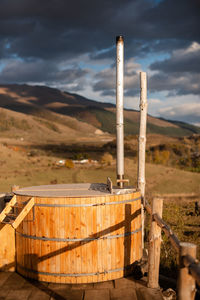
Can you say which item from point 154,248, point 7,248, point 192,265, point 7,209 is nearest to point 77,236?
point 154,248

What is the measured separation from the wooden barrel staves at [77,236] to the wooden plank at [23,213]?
0.30 ft

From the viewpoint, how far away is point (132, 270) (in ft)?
19.6

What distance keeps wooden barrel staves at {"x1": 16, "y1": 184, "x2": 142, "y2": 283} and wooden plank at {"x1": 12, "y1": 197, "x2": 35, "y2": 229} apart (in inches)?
3.6

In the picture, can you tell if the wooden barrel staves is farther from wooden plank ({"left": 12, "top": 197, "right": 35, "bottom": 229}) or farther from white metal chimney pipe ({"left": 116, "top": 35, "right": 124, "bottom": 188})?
white metal chimney pipe ({"left": 116, "top": 35, "right": 124, "bottom": 188})

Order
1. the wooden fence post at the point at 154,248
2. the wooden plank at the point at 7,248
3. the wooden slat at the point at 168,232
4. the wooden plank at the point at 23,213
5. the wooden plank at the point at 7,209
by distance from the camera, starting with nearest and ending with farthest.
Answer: the wooden slat at the point at 168,232, the wooden fence post at the point at 154,248, the wooden plank at the point at 23,213, the wooden plank at the point at 7,209, the wooden plank at the point at 7,248

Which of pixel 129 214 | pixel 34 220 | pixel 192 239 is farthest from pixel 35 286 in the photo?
pixel 192 239

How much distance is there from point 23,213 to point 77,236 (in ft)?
3.04

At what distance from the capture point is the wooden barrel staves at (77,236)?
5504 mm

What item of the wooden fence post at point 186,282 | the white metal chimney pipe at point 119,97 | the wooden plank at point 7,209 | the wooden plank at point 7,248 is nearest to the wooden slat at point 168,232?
the wooden fence post at point 186,282

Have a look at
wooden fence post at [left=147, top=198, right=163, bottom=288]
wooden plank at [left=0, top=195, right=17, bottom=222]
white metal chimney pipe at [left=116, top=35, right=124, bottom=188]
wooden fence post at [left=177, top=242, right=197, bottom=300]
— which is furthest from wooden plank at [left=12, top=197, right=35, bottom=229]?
wooden fence post at [left=177, top=242, right=197, bottom=300]

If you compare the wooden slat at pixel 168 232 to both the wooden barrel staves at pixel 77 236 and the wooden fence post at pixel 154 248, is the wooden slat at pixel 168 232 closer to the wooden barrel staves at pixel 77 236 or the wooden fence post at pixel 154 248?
the wooden fence post at pixel 154 248

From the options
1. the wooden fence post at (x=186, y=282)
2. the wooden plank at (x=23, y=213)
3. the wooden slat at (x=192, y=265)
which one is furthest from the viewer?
the wooden plank at (x=23, y=213)

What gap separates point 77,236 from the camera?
18.1 feet

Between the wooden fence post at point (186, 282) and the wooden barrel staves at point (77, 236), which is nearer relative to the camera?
the wooden fence post at point (186, 282)
